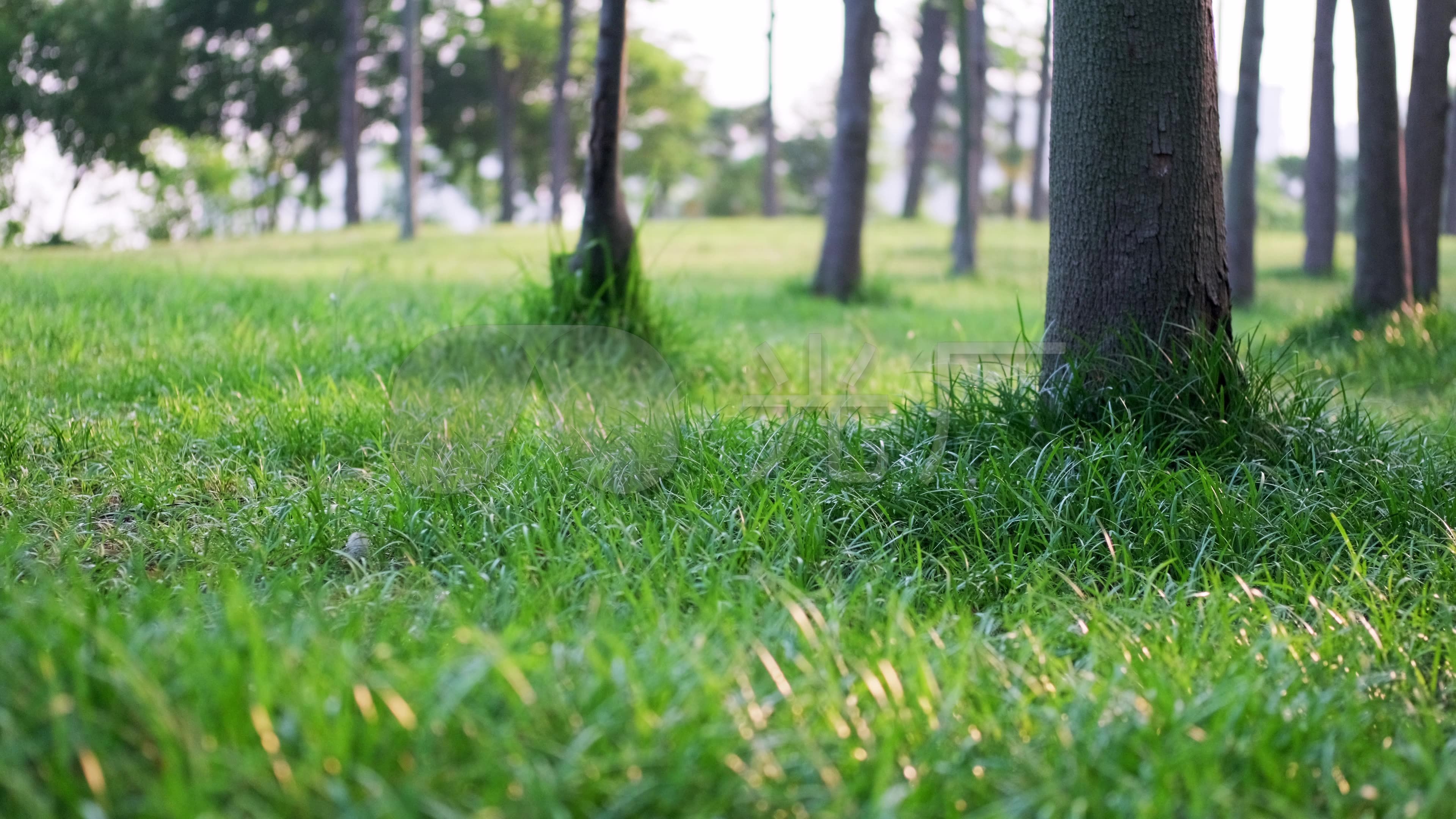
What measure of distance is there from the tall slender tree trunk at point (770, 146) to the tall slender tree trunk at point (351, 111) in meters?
10.3

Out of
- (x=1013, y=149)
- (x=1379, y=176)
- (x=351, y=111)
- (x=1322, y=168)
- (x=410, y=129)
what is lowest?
(x=1379, y=176)

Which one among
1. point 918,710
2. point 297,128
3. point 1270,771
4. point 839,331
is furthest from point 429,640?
point 297,128

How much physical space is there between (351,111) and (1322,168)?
22.0 m

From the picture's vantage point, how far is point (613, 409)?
4258 mm

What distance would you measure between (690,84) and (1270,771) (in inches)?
1788

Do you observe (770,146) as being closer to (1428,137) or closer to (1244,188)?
(1244,188)

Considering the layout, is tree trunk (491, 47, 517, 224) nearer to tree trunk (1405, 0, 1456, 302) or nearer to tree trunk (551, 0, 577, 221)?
tree trunk (551, 0, 577, 221)

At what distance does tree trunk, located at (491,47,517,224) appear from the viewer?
3538cm

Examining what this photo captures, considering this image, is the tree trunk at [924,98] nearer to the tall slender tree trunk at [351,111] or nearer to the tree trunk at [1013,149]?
the tree trunk at [1013,149]

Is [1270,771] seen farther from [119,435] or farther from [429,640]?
[119,435]

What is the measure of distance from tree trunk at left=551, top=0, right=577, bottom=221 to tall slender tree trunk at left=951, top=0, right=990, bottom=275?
11.6 metres

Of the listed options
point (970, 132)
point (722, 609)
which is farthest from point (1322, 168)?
point (722, 609)

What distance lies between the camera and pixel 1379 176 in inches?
328

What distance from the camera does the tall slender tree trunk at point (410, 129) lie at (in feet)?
73.8
